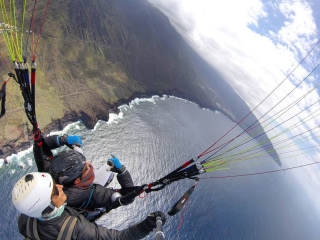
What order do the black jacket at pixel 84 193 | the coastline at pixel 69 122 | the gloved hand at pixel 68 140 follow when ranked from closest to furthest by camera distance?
the black jacket at pixel 84 193
the gloved hand at pixel 68 140
the coastline at pixel 69 122

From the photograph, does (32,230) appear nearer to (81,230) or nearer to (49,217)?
(49,217)

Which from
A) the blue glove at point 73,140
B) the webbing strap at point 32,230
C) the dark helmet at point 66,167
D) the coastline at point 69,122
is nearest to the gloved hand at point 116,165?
the blue glove at point 73,140

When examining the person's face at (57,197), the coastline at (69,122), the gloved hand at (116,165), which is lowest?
the person's face at (57,197)

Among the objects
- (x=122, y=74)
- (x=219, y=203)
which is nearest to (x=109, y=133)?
(x=219, y=203)

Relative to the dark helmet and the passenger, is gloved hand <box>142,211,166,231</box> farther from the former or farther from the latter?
the dark helmet

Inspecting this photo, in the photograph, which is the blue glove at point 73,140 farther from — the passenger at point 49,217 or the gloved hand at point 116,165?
the passenger at point 49,217

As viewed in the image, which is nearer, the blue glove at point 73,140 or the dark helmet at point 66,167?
the dark helmet at point 66,167

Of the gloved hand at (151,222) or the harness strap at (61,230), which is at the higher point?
the harness strap at (61,230)
